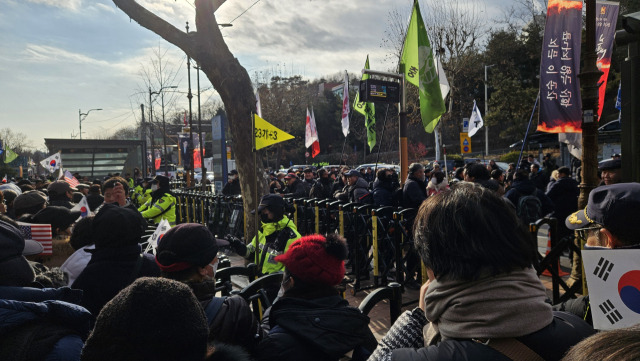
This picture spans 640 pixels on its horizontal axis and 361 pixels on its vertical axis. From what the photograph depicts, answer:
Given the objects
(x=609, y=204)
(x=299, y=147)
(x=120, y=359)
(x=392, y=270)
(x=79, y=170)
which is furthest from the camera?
(x=299, y=147)

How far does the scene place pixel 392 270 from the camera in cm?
758

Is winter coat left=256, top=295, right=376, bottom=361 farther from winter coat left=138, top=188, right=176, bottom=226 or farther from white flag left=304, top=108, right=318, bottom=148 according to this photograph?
white flag left=304, top=108, right=318, bottom=148

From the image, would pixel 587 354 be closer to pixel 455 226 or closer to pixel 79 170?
pixel 455 226

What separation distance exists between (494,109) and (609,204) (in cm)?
3460

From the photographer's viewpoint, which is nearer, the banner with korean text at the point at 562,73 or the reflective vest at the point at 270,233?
the reflective vest at the point at 270,233

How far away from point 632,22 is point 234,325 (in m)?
6.03

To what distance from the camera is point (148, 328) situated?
47.7 inches

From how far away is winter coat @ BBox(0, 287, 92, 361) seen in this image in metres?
1.58

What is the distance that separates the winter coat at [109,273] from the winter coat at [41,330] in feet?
3.12

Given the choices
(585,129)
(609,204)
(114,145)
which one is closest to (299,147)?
(114,145)

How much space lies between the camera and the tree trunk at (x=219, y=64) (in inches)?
335

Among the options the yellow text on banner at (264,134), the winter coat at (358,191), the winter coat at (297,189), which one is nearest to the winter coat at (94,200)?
the yellow text on banner at (264,134)

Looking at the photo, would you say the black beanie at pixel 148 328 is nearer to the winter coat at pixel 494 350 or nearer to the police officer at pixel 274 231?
the winter coat at pixel 494 350

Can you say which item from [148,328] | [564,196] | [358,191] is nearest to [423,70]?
[358,191]
